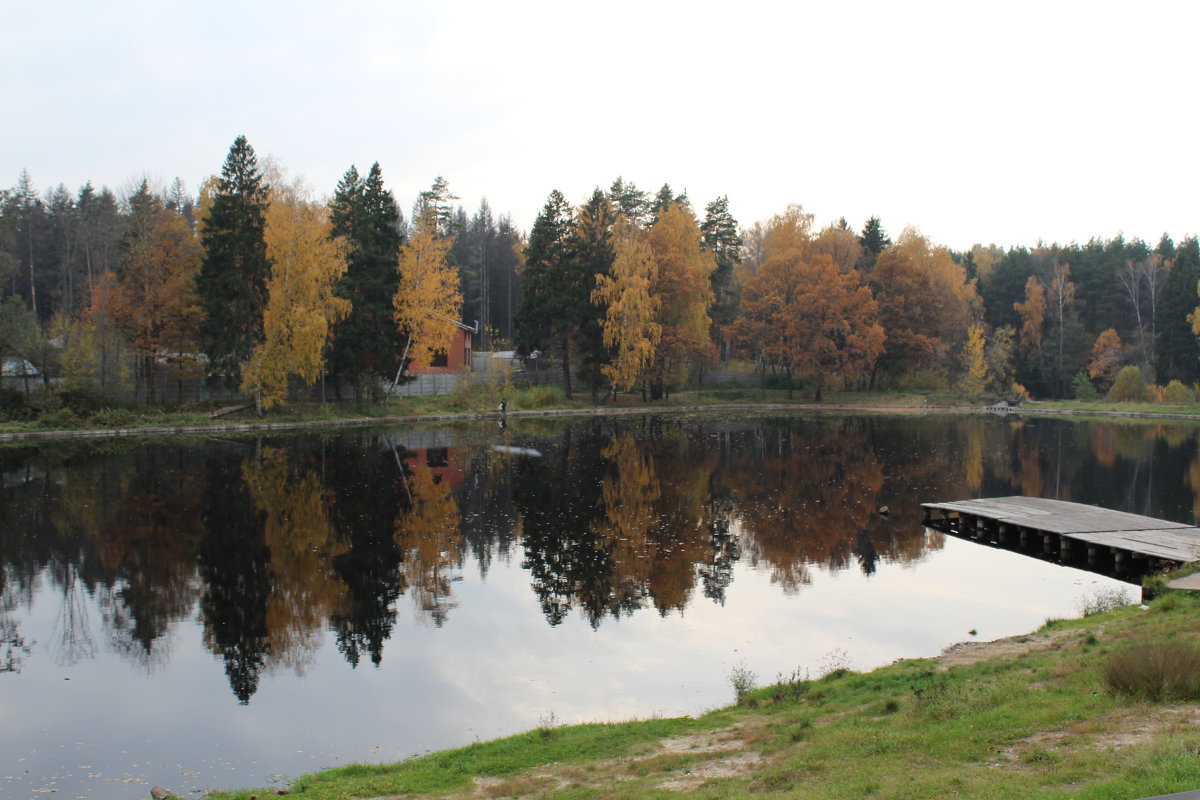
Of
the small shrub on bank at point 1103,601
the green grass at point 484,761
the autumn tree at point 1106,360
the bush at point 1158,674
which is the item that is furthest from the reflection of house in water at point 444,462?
the autumn tree at point 1106,360

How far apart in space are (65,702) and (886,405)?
64.1 meters

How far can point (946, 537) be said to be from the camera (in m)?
20.6

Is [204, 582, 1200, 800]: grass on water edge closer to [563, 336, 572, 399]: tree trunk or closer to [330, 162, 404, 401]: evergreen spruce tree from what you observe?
[330, 162, 404, 401]: evergreen spruce tree

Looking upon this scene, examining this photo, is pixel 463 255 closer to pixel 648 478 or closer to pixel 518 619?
pixel 648 478

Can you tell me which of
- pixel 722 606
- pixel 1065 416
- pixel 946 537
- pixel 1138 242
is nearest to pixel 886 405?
pixel 1065 416

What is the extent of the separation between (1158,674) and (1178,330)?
237 feet

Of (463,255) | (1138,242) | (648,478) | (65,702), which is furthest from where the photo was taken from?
(463,255)

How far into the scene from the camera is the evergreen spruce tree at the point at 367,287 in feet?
164

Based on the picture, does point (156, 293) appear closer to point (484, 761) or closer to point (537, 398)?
point (537, 398)

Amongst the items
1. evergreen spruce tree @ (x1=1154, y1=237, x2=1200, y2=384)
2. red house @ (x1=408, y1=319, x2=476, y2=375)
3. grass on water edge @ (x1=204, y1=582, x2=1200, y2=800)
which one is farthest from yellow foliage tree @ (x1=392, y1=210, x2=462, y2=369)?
evergreen spruce tree @ (x1=1154, y1=237, x2=1200, y2=384)

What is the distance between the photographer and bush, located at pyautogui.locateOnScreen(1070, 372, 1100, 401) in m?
69.6

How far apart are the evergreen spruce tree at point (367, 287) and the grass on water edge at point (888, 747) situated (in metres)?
42.9

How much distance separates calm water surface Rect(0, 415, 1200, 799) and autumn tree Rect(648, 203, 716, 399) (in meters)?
30.6

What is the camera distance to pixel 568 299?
2335 inches
